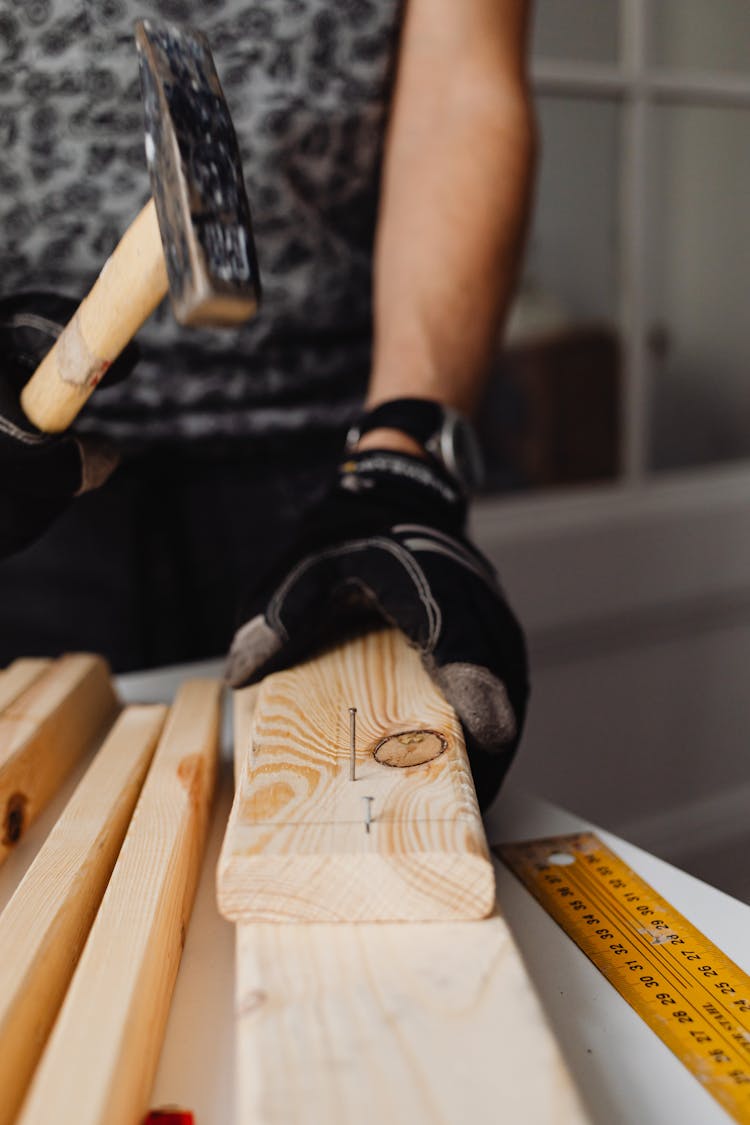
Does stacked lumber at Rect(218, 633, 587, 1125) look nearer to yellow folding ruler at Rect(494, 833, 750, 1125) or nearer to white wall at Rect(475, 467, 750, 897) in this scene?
yellow folding ruler at Rect(494, 833, 750, 1125)

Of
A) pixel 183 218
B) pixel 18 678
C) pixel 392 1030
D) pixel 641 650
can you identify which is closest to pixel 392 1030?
pixel 392 1030

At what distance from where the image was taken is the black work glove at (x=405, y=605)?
59 centimetres

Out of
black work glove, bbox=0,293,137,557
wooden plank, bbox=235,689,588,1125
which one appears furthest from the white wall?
wooden plank, bbox=235,689,588,1125

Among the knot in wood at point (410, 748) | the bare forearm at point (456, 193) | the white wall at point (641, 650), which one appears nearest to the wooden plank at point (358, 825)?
Answer: the knot in wood at point (410, 748)

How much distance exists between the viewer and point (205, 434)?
3.34 feet

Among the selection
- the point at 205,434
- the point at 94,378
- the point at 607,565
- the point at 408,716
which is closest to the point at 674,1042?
the point at 408,716

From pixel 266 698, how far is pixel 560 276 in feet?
5.32

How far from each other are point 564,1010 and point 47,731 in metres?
0.36

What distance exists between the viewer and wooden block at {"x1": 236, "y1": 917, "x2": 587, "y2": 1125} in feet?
1.09

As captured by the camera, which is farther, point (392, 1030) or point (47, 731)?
point (47, 731)

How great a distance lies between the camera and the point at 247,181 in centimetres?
97

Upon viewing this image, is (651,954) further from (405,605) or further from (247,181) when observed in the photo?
(247,181)

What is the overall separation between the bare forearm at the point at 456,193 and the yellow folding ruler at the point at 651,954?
496mm

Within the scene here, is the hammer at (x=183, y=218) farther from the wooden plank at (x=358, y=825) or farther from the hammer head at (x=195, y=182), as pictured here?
the wooden plank at (x=358, y=825)
